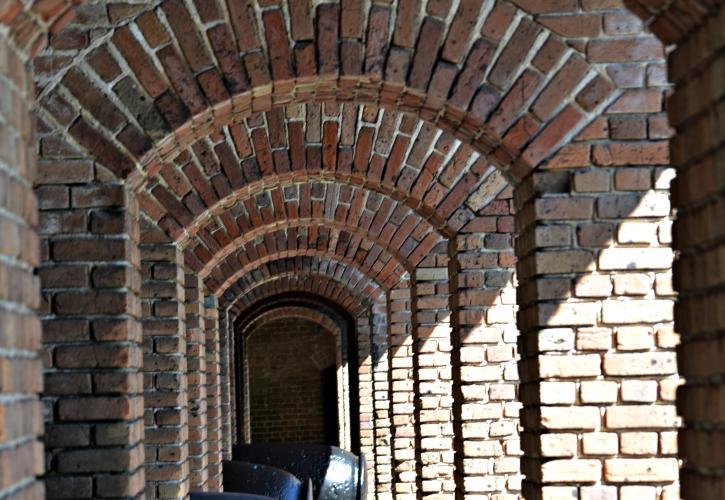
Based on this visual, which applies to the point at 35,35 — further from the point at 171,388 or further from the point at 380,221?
the point at 380,221

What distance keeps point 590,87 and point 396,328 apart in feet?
17.5

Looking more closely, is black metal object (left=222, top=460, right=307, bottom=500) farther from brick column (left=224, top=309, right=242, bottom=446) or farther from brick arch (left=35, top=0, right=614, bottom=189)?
brick column (left=224, top=309, right=242, bottom=446)

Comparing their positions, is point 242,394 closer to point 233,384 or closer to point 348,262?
point 233,384

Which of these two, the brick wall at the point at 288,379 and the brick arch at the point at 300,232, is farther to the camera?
the brick wall at the point at 288,379

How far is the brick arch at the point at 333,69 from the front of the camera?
3566 mm

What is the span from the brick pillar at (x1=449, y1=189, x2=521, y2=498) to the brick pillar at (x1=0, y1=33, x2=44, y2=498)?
3.44 m

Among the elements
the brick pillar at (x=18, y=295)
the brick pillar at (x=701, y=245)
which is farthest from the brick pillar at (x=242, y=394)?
the brick pillar at (x=701, y=245)

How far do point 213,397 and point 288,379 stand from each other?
1187 centimetres

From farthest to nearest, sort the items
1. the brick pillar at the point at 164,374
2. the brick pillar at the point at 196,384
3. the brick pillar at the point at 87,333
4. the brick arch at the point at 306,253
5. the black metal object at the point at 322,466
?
1. the black metal object at the point at 322,466
2. the brick arch at the point at 306,253
3. the brick pillar at the point at 196,384
4. the brick pillar at the point at 164,374
5. the brick pillar at the point at 87,333

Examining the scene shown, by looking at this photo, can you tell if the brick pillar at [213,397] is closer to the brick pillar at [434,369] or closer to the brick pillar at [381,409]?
the brick pillar at [434,369]

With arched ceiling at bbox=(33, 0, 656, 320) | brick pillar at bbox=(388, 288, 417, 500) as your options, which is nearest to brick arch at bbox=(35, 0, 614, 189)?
arched ceiling at bbox=(33, 0, 656, 320)

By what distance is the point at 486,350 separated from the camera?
5566 mm

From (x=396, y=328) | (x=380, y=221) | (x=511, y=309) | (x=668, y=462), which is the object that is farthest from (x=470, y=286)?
(x=396, y=328)

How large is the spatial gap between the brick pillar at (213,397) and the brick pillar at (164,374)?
7.00 ft
